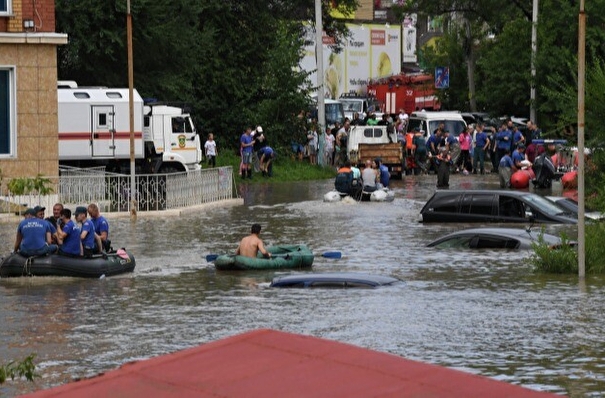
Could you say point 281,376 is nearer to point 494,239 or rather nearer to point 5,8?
point 494,239

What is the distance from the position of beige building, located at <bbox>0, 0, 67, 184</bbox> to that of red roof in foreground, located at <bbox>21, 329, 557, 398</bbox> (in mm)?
30771

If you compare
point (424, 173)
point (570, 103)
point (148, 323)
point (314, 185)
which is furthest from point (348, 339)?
point (424, 173)

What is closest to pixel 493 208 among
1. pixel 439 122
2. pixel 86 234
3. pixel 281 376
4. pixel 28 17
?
pixel 28 17

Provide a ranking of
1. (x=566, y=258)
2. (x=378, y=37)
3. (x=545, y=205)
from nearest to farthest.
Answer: (x=566, y=258) < (x=545, y=205) < (x=378, y=37)

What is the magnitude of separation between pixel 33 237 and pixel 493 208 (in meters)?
14.3

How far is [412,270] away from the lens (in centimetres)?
2788

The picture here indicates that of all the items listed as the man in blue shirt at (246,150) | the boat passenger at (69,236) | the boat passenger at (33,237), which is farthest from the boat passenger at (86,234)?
the man in blue shirt at (246,150)

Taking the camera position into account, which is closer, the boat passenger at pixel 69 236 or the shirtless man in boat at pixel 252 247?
the boat passenger at pixel 69 236

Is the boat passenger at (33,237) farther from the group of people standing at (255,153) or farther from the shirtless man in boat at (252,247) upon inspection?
the group of people standing at (255,153)

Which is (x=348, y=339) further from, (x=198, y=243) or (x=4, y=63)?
(x=4, y=63)

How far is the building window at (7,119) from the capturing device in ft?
127

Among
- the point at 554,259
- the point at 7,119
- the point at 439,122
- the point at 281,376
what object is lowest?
the point at 554,259

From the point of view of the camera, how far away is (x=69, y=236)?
26.1 m

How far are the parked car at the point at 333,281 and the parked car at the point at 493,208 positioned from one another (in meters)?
11.0
